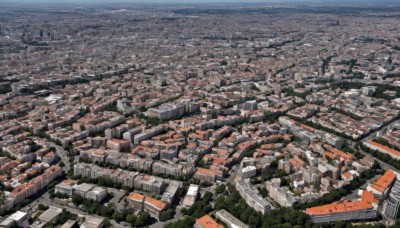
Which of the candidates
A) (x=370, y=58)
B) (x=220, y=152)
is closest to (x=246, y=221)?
(x=220, y=152)

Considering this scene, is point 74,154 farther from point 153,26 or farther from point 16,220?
point 153,26

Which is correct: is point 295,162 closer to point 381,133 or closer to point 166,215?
point 166,215

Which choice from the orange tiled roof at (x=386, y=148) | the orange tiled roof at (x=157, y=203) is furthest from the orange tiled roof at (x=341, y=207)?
the orange tiled roof at (x=386, y=148)

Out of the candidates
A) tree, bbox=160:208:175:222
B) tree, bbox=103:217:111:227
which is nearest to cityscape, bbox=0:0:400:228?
tree, bbox=160:208:175:222

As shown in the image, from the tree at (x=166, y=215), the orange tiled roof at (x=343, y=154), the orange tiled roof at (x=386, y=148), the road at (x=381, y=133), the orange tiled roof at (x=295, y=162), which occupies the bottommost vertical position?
the road at (x=381, y=133)

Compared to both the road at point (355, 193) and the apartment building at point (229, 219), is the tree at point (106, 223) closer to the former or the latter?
the apartment building at point (229, 219)

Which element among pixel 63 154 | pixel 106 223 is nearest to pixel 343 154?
pixel 106 223
